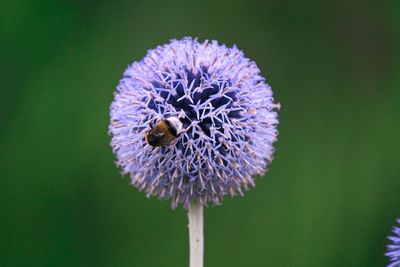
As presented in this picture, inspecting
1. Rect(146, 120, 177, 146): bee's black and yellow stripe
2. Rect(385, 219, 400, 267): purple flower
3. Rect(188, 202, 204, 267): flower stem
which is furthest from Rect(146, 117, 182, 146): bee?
Rect(385, 219, 400, 267): purple flower

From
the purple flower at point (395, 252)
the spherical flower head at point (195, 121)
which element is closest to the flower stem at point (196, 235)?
the spherical flower head at point (195, 121)

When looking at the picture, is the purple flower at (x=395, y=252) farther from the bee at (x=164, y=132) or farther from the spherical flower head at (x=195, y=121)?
the bee at (x=164, y=132)

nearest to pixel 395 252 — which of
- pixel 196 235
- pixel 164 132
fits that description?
pixel 196 235

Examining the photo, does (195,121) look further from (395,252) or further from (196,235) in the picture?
(395,252)

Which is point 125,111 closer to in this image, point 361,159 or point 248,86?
point 248,86

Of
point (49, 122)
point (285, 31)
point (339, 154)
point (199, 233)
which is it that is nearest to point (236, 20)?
point (285, 31)

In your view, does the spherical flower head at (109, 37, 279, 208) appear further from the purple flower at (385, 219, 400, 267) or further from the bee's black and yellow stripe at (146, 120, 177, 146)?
the purple flower at (385, 219, 400, 267)
